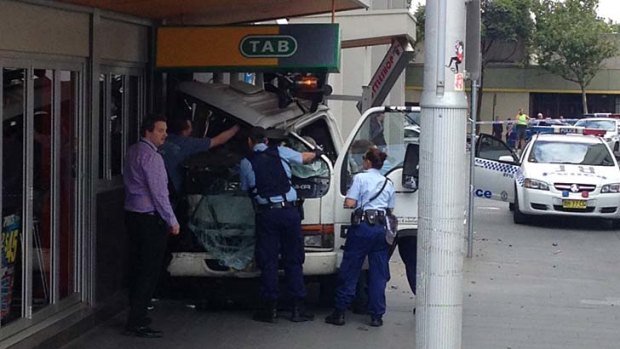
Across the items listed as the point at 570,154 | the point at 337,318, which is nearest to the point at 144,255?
the point at 337,318

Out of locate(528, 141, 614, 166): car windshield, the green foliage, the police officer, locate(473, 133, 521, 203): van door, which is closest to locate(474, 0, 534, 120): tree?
the green foliage

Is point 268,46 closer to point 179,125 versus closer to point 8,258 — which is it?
point 179,125

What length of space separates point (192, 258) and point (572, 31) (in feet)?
153

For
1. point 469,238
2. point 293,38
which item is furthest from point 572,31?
point 293,38

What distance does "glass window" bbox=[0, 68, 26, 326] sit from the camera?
8.09 metres

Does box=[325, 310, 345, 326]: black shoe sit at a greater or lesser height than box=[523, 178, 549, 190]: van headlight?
lesser

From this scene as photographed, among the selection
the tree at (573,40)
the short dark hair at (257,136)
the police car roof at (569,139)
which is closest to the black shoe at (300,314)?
the short dark hair at (257,136)

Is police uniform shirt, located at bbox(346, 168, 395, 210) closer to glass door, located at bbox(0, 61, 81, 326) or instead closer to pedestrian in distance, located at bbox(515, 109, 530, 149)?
glass door, located at bbox(0, 61, 81, 326)

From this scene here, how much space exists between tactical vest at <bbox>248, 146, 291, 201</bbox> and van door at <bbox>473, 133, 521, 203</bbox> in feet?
28.9

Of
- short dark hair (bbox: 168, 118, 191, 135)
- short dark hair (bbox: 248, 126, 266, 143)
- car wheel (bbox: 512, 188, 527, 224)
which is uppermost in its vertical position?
short dark hair (bbox: 168, 118, 191, 135)

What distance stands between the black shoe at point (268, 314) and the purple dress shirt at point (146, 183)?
148cm

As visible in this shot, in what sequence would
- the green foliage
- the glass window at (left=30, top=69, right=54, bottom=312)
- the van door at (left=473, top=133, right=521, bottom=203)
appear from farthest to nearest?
the green foliage → the van door at (left=473, top=133, right=521, bottom=203) → the glass window at (left=30, top=69, right=54, bottom=312)

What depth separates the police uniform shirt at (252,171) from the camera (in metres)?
9.87

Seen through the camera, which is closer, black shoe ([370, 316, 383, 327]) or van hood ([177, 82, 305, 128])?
black shoe ([370, 316, 383, 327])
